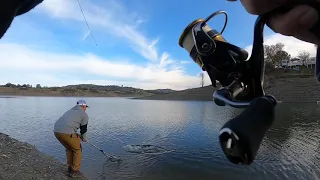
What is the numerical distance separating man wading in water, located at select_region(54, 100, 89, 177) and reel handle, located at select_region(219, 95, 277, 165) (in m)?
9.09

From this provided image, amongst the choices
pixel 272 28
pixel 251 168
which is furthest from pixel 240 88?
pixel 251 168

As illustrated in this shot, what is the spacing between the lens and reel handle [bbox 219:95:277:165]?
1.04 m

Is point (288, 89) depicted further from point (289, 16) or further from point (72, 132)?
point (289, 16)

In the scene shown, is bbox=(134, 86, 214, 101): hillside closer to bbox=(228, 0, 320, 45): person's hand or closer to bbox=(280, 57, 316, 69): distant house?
bbox=(280, 57, 316, 69): distant house

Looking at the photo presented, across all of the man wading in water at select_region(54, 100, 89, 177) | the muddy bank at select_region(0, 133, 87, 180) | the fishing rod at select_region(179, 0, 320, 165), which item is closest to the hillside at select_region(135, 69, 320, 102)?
the muddy bank at select_region(0, 133, 87, 180)

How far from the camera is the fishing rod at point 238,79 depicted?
105 centimetres

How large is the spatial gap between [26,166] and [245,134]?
10374 millimetres

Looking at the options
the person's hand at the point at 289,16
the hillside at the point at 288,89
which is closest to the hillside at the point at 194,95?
the hillside at the point at 288,89

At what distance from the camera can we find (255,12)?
4.02 feet

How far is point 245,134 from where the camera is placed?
1.05 metres

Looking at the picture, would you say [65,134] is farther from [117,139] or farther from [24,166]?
[117,139]

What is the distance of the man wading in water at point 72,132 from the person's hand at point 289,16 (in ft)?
29.9

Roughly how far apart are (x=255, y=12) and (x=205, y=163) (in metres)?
11.5

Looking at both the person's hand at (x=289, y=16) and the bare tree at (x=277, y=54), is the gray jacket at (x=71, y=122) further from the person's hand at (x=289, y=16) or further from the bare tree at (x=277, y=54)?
the bare tree at (x=277, y=54)
